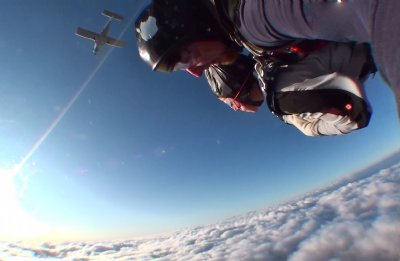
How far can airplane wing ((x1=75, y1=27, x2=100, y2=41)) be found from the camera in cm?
1073

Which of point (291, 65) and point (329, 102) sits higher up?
point (291, 65)

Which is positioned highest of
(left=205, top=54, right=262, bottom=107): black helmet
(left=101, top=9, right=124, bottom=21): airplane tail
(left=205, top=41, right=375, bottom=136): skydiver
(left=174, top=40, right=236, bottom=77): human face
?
(left=101, top=9, right=124, bottom=21): airplane tail

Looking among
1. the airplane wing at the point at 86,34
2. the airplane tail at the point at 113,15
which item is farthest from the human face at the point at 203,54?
the airplane wing at the point at 86,34

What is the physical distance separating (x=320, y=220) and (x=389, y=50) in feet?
410

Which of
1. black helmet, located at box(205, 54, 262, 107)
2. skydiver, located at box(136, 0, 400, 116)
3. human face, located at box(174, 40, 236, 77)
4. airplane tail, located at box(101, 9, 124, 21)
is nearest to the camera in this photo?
skydiver, located at box(136, 0, 400, 116)

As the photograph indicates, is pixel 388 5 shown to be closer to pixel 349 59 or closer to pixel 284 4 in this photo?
pixel 284 4

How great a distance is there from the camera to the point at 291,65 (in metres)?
1.16

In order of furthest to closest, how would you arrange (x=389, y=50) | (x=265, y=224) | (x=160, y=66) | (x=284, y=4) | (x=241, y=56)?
1. (x=265, y=224)
2. (x=241, y=56)
3. (x=160, y=66)
4. (x=284, y=4)
5. (x=389, y=50)

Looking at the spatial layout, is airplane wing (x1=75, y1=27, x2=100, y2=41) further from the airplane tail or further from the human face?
the human face

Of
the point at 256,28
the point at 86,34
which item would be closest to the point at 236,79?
the point at 256,28

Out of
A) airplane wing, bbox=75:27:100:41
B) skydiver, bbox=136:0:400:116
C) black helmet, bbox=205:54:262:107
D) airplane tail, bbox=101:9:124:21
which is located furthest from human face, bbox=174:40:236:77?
airplane wing, bbox=75:27:100:41

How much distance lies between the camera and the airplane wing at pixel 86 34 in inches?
423

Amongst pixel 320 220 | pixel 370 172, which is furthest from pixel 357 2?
pixel 370 172

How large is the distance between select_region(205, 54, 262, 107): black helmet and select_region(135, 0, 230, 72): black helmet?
33cm
